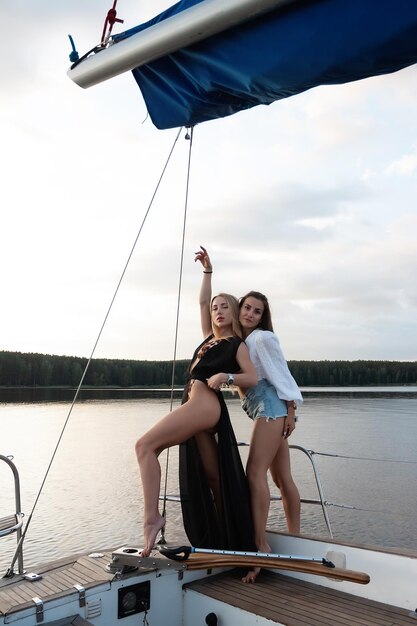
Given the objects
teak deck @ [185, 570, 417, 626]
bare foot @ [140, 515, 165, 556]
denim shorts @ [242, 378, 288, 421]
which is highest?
denim shorts @ [242, 378, 288, 421]

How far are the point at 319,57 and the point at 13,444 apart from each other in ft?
55.3

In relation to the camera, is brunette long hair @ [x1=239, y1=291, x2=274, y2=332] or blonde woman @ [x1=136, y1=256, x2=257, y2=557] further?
brunette long hair @ [x1=239, y1=291, x2=274, y2=332]

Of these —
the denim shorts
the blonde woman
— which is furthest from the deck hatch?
the denim shorts

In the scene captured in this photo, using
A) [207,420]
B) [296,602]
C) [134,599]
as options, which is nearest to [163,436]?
[207,420]

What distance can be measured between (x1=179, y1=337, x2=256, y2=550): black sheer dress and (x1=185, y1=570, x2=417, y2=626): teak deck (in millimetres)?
225

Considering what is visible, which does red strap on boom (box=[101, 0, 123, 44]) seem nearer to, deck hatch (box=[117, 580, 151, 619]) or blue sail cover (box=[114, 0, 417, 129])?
blue sail cover (box=[114, 0, 417, 129])

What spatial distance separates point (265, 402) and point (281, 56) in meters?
1.99

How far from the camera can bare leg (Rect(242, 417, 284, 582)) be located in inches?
140

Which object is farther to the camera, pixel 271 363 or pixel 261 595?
pixel 271 363

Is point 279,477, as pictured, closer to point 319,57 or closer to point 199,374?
point 199,374

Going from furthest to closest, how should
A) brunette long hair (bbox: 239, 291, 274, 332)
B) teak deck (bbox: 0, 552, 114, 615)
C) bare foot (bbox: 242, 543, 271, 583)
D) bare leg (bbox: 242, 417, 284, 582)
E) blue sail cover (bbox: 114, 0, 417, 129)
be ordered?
brunette long hair (bbox: 239, 291, 274, 332), bare leg (bbox: 242, 417, 284, 582), bare foot (bbox: 242, 543, 271, 583), teak deck (bbox: 0, 552, 114, 615), blue sail cover (bbox: 114, 0, 417, 129)

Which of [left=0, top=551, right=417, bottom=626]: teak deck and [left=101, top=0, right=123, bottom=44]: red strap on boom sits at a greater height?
[left=101, top=0, right=123, bottom=44]: red strap on boom

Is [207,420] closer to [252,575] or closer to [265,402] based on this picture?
[265,402]

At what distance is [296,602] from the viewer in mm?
3094
